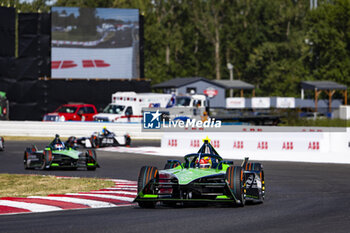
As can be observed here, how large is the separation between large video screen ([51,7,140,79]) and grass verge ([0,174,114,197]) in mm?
34858

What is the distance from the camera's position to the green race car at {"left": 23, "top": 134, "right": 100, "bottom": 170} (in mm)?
21734

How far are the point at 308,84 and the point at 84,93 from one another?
28.4 meters

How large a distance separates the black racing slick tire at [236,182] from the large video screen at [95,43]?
137 feet

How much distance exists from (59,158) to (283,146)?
9.90m

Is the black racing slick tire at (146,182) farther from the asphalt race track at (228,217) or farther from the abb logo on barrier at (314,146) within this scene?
the abb logo on barrier at (314,146)

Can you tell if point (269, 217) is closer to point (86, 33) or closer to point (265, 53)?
point (86, 33)

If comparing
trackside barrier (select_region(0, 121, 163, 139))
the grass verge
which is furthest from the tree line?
the grass verge

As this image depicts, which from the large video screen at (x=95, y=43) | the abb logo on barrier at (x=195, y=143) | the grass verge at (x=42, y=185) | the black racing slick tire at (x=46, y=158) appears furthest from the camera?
the large video screen at (x=95, y=43)

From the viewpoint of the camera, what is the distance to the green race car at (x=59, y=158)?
21.7m

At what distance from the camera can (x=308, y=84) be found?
73.6 m

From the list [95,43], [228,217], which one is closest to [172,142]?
[228,217]

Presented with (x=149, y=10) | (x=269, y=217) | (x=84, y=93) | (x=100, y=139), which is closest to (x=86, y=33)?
(x=84, y=93)

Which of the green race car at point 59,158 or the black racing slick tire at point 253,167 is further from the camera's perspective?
the green race car at point 59,158

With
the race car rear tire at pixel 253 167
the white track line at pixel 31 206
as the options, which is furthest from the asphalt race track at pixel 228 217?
the race car rear tire at pixel 253 167
